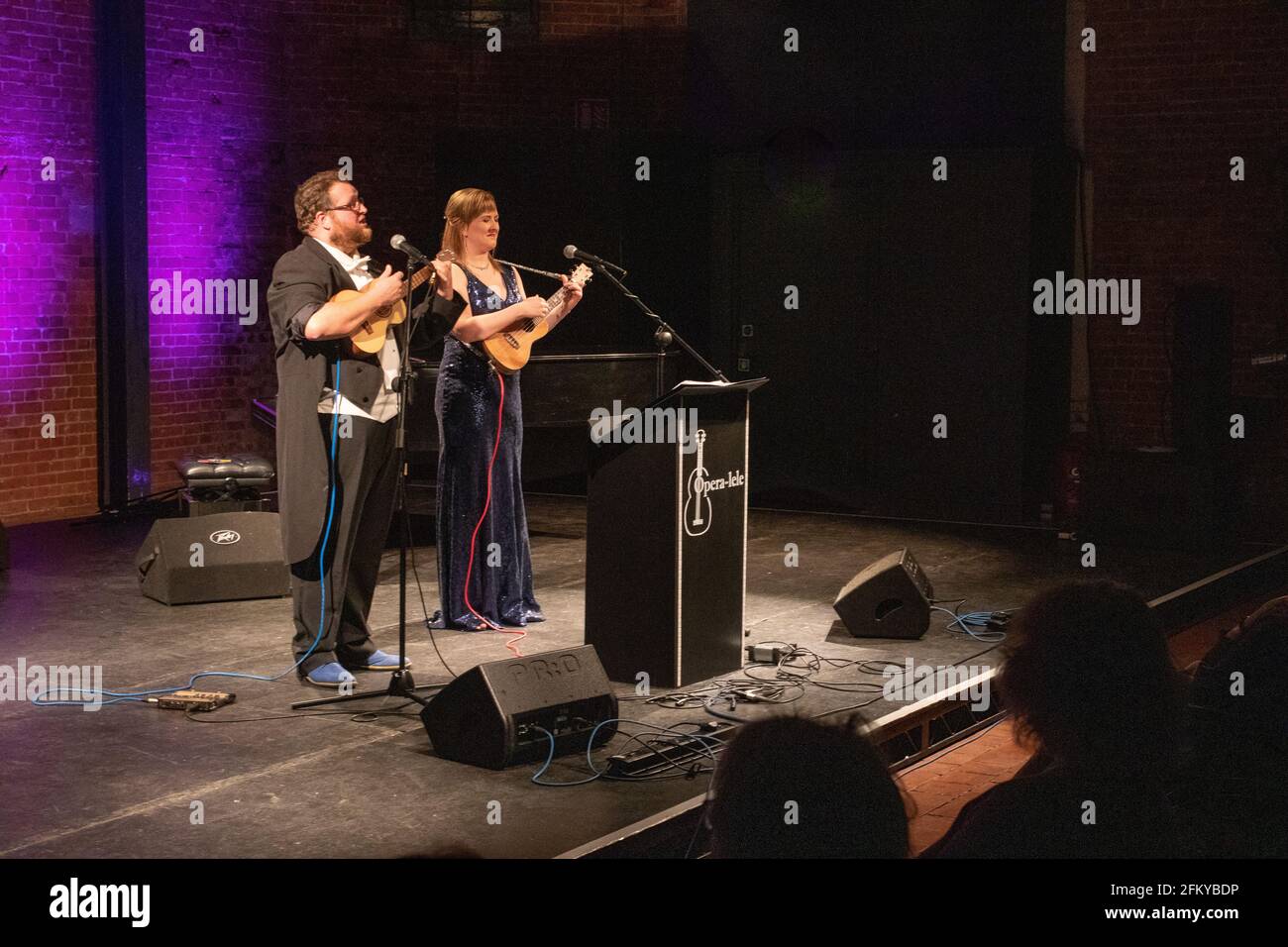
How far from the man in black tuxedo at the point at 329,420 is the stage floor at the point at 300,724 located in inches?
14.2

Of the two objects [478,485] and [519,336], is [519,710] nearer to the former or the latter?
[478,485]

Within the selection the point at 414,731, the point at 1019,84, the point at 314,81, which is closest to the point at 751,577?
the point at 414,731

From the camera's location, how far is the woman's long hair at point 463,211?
6098 millimetres

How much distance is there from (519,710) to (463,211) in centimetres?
240

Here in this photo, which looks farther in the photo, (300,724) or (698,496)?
(698,496)

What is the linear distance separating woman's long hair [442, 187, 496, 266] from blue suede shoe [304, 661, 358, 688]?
172cm

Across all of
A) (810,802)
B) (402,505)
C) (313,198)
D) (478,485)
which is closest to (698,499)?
(402,505)

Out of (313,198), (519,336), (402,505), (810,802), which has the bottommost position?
(810,802)

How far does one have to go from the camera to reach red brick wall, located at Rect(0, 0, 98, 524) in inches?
356

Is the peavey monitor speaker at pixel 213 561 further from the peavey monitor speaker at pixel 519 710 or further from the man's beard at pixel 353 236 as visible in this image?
the peavey monitor speaker at pixel 519 710

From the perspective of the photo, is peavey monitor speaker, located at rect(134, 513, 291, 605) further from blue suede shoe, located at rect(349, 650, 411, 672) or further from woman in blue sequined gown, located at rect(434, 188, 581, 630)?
blue suede shoe, located at rect(349, 650, 411, 672)

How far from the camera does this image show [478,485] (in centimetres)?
625

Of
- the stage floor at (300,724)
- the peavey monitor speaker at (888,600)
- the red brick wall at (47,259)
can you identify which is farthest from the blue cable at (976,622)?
the red brick wall at (47,259)

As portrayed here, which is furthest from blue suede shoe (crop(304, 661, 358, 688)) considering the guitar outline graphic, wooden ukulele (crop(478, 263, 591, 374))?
wooden ukulele (crop(478, 263, 591, 374))
